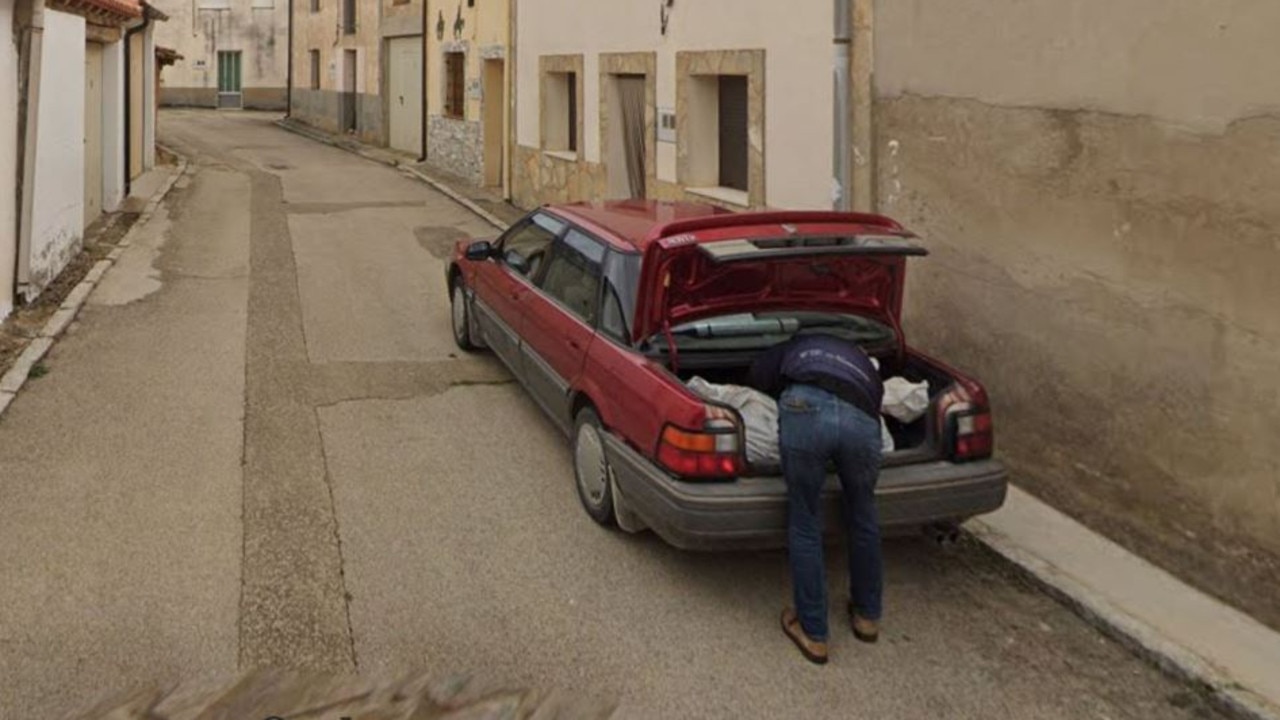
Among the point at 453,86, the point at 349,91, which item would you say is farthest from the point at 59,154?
the point at 349,91

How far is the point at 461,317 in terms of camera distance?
9.20 meters

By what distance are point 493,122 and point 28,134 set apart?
10.7 m

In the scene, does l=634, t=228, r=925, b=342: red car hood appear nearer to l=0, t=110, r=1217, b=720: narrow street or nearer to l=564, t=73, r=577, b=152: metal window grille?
l=0, t=110, r=1217, b=720: narrow street

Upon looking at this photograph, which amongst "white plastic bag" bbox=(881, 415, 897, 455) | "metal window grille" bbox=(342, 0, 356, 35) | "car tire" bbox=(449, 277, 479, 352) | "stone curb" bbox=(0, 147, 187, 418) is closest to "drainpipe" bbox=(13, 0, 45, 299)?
"stone curb" bbox=(0, 147, 187, 418)

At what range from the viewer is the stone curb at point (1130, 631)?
13.7 feet

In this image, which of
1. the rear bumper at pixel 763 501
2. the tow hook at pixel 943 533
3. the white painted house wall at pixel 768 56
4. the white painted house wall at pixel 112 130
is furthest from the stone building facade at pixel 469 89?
the rear bumper at pixel 763 501

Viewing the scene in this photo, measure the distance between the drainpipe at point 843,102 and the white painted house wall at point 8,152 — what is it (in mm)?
6904

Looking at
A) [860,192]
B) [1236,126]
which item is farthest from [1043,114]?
[860,192]

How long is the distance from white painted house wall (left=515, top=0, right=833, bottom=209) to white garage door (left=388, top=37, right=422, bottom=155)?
11424mm

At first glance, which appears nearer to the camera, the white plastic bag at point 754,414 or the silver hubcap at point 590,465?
the white plastic bag at point 754,414

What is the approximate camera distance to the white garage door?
25.0 m

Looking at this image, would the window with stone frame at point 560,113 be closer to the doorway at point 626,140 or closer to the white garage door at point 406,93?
the doorway at point 626,140

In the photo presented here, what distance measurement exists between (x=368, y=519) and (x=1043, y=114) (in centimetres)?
430

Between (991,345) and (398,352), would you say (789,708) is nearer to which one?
(991,345)
